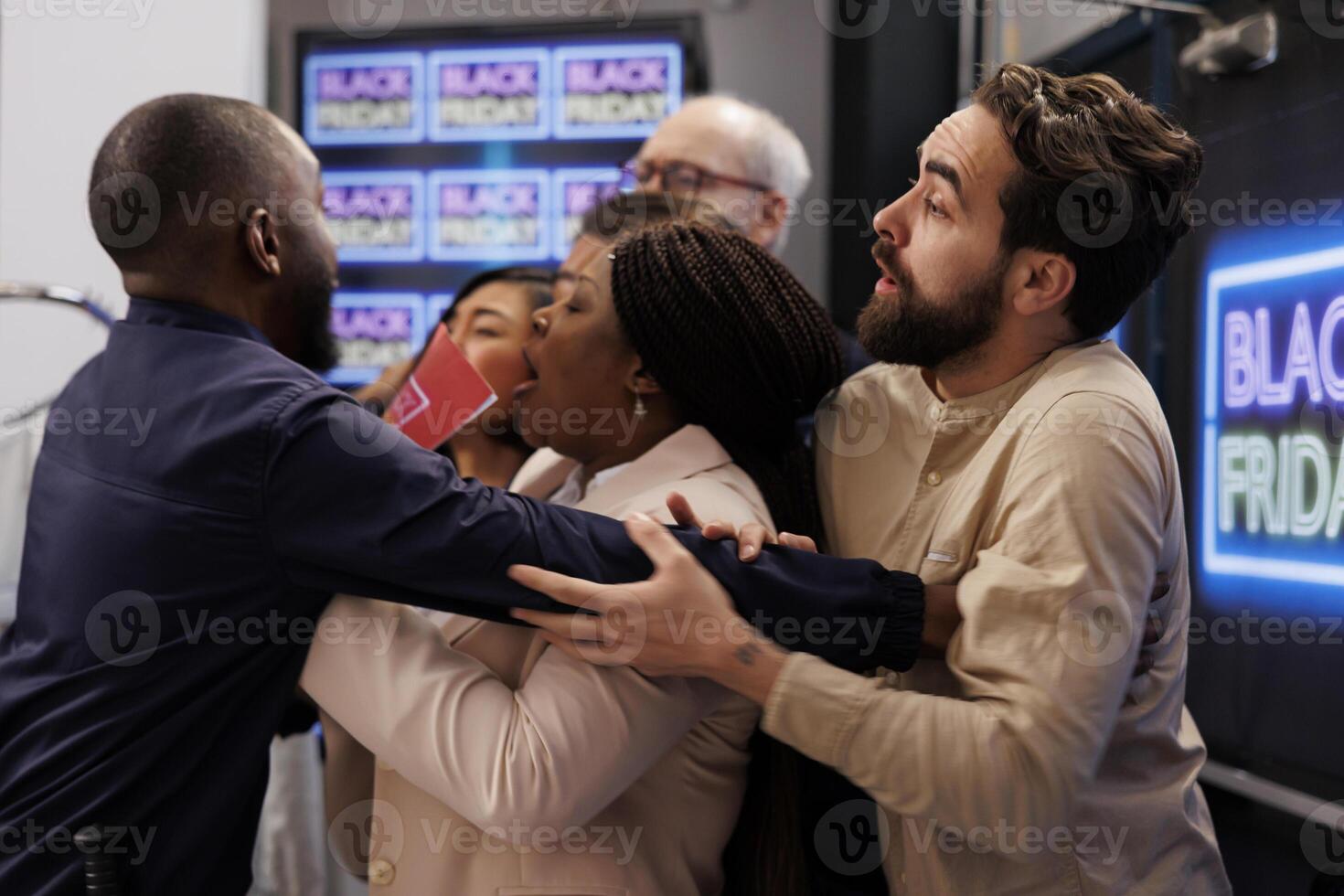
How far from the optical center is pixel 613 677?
1328 millimetres

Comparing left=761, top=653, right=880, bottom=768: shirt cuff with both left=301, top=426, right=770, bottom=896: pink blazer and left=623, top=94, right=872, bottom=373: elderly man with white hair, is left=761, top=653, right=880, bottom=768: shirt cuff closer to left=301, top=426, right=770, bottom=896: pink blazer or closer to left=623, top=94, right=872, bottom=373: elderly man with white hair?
left=301, top=426, right=770, bottom=896: pink blazer

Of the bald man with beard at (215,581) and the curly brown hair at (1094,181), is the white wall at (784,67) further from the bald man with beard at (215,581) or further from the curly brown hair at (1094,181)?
the bald man with beard at (215,581)

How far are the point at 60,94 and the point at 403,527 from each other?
182 cm


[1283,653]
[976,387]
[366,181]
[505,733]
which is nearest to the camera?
[505,733]

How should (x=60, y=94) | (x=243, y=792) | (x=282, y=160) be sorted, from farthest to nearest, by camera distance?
(x=60, y=94) < (x=282, y=160) < (x=243, y=792)

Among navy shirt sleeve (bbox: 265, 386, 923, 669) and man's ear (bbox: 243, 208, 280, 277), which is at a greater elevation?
man's ear (bbox: 243, 208, 280, 277)

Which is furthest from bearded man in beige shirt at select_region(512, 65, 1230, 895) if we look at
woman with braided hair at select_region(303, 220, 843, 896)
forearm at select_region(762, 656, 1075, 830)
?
woman with braided hair at select_region(303, 220, 843, 896)

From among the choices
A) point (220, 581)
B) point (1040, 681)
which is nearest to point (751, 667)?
point (1040, 681)

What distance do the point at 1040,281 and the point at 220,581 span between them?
40.6 inches

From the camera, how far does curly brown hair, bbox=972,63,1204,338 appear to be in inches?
53.7

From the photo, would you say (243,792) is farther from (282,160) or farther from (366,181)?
(366,181)

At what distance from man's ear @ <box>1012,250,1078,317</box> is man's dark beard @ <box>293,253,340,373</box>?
0.97 m

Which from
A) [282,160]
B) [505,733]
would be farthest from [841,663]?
[282,160]

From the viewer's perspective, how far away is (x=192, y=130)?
1.54m
